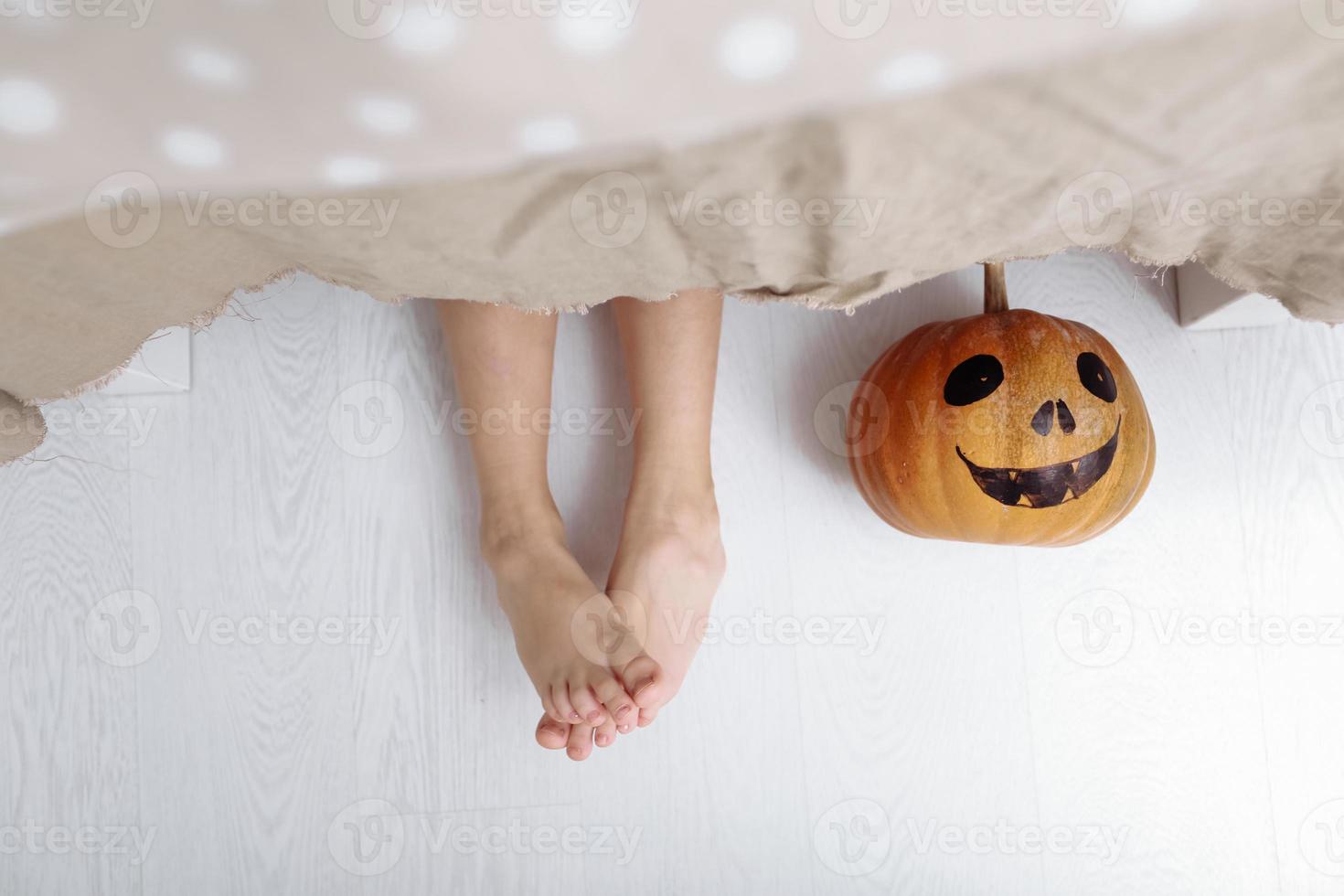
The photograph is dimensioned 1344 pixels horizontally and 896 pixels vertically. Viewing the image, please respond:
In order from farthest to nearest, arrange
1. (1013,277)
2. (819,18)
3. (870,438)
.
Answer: (1013,277) < (870,438) < (819,18)

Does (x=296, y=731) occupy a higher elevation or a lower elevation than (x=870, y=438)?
lower

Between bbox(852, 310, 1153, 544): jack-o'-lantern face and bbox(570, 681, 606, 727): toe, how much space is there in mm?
323

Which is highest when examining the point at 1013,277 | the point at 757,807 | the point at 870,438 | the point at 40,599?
the point at 1013,277

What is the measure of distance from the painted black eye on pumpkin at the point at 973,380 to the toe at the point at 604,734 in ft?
1.32

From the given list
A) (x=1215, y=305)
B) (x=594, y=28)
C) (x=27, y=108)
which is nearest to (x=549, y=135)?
(x=594, y=28)

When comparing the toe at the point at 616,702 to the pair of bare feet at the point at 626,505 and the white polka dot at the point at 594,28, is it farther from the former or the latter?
the white polka dot at the point at 594,28

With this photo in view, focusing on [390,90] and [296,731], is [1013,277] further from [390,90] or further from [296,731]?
[296,731]

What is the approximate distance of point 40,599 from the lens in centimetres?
93

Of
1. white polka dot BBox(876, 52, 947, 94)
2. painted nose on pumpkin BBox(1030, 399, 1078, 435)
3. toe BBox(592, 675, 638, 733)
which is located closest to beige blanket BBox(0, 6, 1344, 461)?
white polka dot BBox(876, 52, 947, 94)

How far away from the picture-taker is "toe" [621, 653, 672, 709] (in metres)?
0.71

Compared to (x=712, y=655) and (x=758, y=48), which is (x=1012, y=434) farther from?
(x=758, y=48)

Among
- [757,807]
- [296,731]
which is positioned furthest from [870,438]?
[296,731]

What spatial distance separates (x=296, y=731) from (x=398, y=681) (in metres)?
0.11

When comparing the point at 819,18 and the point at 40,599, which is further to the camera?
the point at 40,599
